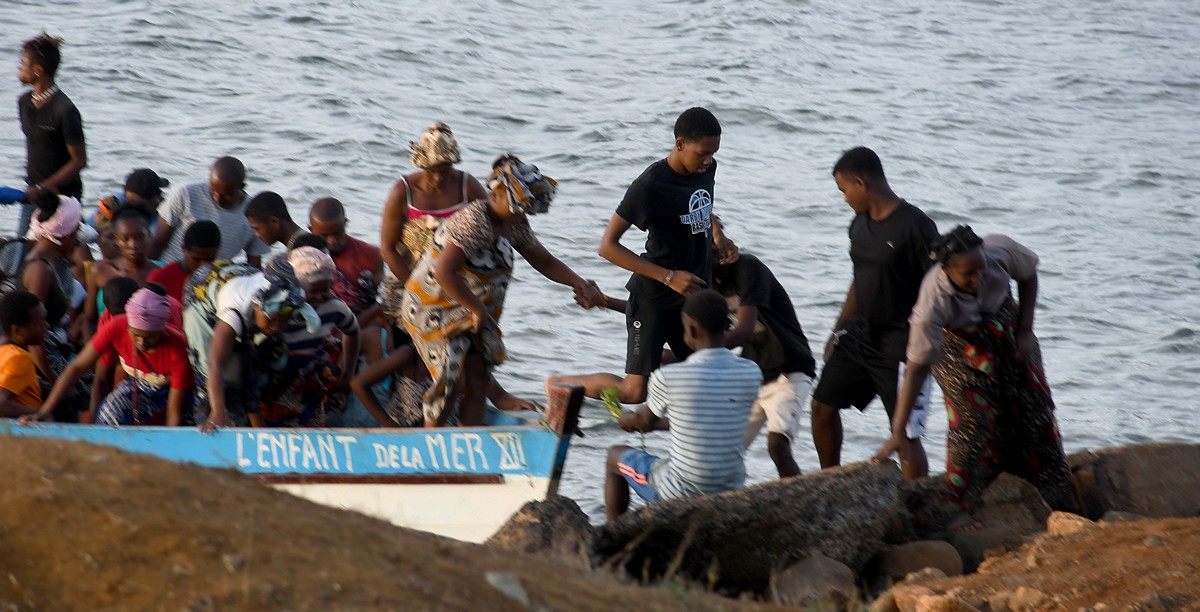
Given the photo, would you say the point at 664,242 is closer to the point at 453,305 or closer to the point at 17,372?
the point at 453,305

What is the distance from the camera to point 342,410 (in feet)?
24.2

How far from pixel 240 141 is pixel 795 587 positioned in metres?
13.9

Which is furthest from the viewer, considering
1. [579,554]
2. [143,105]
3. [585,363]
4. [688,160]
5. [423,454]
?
[143,105]

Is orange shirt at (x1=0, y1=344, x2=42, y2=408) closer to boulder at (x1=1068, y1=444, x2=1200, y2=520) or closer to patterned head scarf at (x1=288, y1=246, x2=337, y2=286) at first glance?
patterned head scarf at (x1=288, y1=246, x2=337, y2=286)

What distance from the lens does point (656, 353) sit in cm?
729

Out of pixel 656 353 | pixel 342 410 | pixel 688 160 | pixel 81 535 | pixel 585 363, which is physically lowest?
pixel 585 363

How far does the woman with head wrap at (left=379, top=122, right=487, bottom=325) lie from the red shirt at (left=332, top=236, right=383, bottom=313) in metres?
0.42

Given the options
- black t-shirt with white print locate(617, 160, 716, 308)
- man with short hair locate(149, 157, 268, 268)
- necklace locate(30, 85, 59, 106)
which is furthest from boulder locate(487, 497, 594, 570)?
necklace locate(30, 85, 59, 106)

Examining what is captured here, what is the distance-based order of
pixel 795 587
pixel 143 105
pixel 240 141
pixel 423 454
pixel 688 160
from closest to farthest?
pixel 795 587 < pixel 423 454 < pixel 688 160 < pixel 240 141 < pixel 143 105

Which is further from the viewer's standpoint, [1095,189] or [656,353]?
[1095,189]

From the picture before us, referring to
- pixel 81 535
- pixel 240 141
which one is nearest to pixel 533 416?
pixel 81 535

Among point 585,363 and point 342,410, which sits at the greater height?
point 342,410

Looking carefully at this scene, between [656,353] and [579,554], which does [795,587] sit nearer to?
[579,554]

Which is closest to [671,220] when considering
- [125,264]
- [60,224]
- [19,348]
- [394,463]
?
[394,463]
